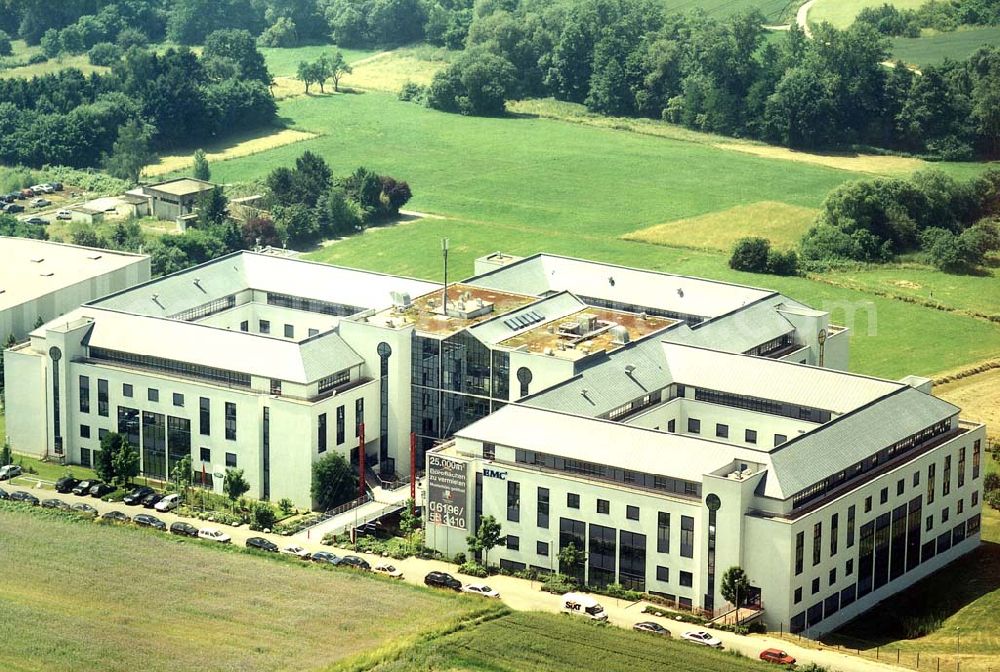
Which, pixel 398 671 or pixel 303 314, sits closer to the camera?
pixel 398 671

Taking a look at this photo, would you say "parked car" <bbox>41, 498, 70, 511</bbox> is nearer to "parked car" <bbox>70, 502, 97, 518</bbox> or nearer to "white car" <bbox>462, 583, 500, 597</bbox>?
"parked car" <bbox>70, 502, 97, 518</bbox>

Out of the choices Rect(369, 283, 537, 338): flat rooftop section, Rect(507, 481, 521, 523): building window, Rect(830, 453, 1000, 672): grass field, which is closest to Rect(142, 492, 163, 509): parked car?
Rect(369, 283, 537, 338): flat rooftop section

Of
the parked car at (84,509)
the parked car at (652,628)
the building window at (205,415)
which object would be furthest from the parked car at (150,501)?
the parked car at (652,628)

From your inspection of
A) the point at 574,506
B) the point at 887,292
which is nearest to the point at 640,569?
the point at 574,506

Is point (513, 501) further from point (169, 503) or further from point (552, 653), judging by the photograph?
point (169, 503)

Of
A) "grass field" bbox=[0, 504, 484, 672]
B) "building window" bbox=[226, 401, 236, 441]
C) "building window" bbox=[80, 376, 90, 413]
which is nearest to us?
"grass field" bbox=[0, 504, 484, 672]

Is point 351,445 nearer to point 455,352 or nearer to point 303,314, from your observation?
point 455,352

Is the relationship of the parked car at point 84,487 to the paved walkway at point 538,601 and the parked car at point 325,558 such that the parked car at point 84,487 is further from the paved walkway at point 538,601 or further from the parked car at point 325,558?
the parked car at point 325,558
